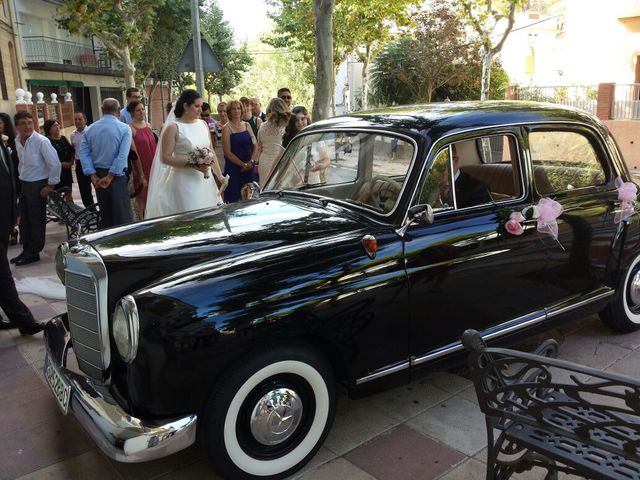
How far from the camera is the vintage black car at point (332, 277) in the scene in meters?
2.56

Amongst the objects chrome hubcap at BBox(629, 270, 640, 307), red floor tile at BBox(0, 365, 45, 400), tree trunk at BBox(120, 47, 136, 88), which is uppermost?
tree trunk at BBox(120, 47, 136, 88)

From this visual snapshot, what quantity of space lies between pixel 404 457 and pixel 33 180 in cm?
583

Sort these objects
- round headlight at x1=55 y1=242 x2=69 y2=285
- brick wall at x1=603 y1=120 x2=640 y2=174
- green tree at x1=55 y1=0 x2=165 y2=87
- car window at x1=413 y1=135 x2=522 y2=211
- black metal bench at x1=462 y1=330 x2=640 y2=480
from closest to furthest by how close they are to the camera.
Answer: black metal bench at x1=462 y1=330 x2=640 y2=480, round headlight at x1=55 y1=242 x2=69 y2=285, car window at x1=413 y1=135 x2=522 y2=211, brick wall at x1=603 y1=120 x2=640 y2=174, green tree at x1=55 y1=0 x2=165 y2=87

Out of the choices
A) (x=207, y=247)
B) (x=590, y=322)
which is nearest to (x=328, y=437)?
(x=207, y=247)

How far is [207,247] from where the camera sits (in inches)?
121

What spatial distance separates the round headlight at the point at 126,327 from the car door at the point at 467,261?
143 centimetres

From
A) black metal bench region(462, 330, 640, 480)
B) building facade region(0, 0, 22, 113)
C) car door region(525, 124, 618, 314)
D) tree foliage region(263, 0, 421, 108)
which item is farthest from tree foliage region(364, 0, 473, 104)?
black metal bench region(462, 330, 640, 480)

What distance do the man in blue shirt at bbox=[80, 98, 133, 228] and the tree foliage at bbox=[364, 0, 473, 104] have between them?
2202 cm

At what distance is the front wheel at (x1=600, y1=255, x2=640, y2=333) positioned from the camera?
4414 mm

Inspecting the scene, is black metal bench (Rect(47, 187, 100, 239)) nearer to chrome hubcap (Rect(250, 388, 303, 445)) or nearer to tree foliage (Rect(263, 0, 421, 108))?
chrome hubcap (Rect(250, 388, 303, 445))

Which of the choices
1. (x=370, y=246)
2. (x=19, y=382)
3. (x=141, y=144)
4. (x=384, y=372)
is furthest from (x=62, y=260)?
(x=141, y=144)

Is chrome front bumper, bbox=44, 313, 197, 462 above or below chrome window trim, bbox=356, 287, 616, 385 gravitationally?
above

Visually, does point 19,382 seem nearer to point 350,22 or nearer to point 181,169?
point 181,169

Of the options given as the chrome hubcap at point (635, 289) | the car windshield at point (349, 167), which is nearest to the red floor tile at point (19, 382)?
the car windshield at point (349, 167)
